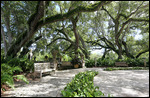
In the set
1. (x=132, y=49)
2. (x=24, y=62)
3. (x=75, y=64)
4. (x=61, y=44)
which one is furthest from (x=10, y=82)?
(x=132, y=49)

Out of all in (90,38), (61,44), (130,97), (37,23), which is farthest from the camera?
Answer: (90,38)

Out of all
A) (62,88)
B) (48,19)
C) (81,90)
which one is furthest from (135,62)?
(81,90)

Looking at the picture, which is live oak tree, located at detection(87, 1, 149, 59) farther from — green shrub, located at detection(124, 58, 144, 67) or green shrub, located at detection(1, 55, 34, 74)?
green shrub, located at detection(1, 55, 34, 74)

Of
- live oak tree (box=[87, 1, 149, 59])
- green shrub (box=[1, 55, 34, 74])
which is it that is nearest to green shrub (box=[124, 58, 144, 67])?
live oak tree (box=[87, 1, 149, 59])

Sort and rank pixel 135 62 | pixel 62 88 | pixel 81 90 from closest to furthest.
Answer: pixel 81 90 → pixel 62 88 → pixel 135 62

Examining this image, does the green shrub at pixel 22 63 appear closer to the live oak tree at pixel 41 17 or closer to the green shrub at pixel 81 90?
the live oak tree at pixel 41 17

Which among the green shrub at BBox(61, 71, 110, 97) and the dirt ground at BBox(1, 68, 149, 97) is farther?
the dirt ground at BBox(1, 68, 149, 97)

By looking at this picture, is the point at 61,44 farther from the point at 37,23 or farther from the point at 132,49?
the point at 132,49

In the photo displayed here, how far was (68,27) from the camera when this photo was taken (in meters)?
16.7

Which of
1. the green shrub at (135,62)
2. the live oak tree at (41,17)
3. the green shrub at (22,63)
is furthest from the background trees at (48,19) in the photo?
the green shrub at (135,62)

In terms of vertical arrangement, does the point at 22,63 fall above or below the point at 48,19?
below

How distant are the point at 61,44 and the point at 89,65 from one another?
9.22 metres

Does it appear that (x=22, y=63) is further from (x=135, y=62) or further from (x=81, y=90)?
(x=135, y=62)

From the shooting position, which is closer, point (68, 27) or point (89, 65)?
point (89, 65)
